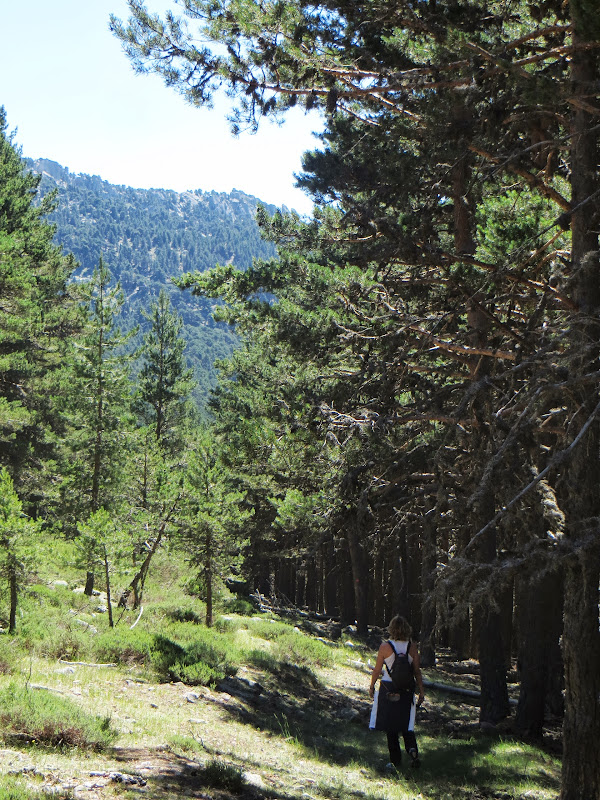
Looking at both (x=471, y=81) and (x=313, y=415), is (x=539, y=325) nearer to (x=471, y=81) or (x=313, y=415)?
(x=471, y=81)

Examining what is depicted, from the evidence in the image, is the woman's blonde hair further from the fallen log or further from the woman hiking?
the fallen log

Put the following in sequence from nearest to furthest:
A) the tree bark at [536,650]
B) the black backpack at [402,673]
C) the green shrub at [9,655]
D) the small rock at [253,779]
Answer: the small rock at [253,779] → the black backpack at [402,673] → the green shrub at [9,655] → the tree bark at [536,650]

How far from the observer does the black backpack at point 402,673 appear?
709 cm

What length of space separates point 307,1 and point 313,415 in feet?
19.5

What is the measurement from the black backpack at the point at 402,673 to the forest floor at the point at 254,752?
1.22 metres

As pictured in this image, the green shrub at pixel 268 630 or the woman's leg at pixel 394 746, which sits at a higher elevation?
the woman's leg at pixel 394 746

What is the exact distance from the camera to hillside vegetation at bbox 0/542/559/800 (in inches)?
258

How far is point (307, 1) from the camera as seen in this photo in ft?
27.7

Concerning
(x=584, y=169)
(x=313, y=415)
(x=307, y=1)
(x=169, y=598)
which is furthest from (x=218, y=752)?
(x=169, y=598)

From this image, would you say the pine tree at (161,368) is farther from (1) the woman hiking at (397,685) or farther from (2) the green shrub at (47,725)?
(1) the woman hiking at (397,685)

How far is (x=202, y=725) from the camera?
376 inches

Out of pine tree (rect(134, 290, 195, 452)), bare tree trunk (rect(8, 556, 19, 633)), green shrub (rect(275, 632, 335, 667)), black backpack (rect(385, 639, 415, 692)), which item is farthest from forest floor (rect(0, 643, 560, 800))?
pine tree (rect(134, 290, 195, 452))

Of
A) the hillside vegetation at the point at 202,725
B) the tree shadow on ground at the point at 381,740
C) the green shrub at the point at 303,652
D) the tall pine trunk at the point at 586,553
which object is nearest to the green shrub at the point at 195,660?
the hillside vegetation at the point at 202,725

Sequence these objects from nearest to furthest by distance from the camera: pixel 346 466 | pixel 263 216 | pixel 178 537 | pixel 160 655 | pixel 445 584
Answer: pixel 445 584 → pixel 346 466 → pixel 160 655 → pixel 263 216 → pixel 178 537
